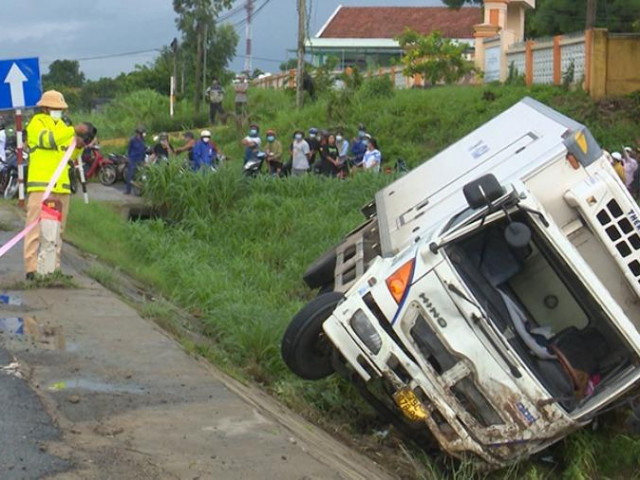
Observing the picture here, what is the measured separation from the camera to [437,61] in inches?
1341

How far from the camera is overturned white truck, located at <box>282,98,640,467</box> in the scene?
24.8ft

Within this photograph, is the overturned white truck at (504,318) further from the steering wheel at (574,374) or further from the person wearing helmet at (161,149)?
the person wearing helmet at (161,149)

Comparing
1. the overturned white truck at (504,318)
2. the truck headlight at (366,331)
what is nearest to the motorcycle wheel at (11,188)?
the overturned white truck at (504,318)

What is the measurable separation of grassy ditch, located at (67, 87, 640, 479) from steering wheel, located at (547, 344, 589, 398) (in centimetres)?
62

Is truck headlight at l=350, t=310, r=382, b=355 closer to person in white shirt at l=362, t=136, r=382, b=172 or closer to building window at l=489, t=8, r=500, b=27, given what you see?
person in white shirt at l=362, t=136, r=382, b=172

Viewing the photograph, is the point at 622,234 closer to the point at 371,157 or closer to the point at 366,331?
the point at 366,331

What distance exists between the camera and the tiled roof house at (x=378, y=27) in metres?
65.0

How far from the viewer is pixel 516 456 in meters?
7.66

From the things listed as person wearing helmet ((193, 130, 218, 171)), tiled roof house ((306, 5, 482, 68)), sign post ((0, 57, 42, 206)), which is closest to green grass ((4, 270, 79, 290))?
sign post ((0, 57, 42, 206))

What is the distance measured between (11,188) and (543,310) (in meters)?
14.3

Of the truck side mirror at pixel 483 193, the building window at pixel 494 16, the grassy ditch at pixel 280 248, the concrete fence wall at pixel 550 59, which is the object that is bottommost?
the grassy ditch at pixel 280 248

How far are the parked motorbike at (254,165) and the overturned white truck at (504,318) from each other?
37.1 ft

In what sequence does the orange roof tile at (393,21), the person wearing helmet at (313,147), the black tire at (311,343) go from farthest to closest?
the orange roof tile at (393,21)
the person wearing helmet at (313,147)
the black tire at (311,343)

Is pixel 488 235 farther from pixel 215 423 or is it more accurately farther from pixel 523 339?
pixel 215 423
